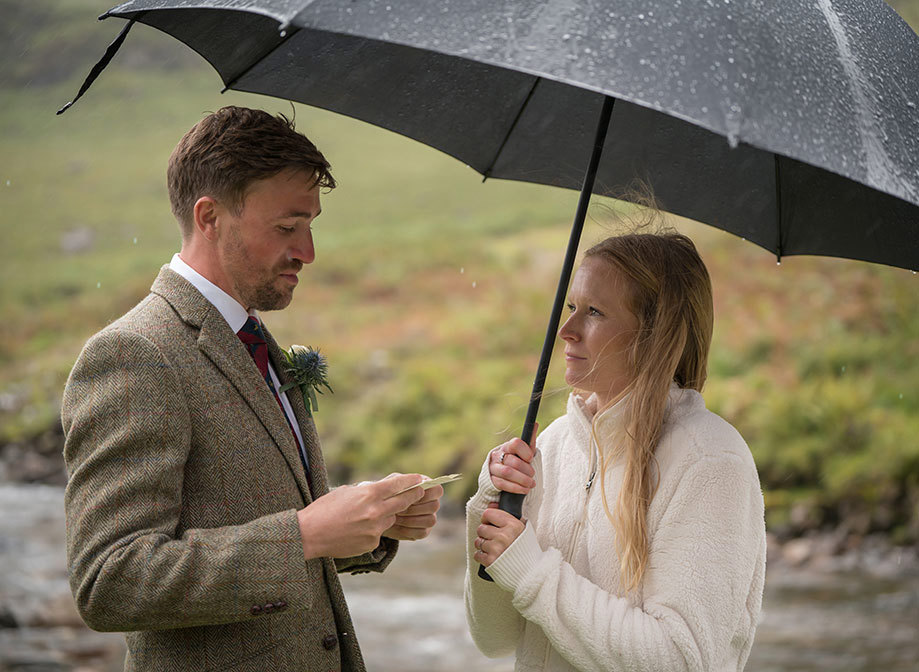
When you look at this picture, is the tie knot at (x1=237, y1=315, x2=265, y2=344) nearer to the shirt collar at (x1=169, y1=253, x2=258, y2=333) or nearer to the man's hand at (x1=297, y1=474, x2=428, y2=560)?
the shirt collar at (x1=169, y1=253, x2=258, y2=333)

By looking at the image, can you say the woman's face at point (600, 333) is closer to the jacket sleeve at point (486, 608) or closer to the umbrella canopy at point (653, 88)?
the jacket sleeve at point (486, 608)

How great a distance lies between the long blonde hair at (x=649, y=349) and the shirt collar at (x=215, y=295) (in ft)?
2.71

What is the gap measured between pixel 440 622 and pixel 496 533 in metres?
6.98

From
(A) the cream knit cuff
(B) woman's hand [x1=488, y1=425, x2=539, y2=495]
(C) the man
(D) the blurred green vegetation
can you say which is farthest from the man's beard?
(D) the blurred green vegetation

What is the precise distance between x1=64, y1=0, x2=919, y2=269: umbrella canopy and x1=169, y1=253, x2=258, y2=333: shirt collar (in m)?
0.52

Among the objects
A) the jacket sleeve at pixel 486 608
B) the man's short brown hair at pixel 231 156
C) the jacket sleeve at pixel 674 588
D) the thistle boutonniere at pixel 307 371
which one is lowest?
the jacket sleeve at pixel 486 608

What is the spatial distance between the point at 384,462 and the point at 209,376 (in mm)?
13159

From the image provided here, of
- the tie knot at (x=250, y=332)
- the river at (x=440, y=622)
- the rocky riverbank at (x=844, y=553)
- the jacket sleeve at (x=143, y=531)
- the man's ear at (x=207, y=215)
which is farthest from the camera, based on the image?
the rocky riverbank at (x=844, y=553)

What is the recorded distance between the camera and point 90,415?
5.74 feet

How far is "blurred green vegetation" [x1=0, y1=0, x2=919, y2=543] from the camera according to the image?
1175 cm

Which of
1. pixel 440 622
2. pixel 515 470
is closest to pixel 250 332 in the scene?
pixel 515 470

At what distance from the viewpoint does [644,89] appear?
1427mm

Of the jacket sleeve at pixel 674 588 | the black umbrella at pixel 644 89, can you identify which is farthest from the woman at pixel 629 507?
the black umbrella at pixel 644 89

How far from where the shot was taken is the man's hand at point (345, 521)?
181 centimetres
